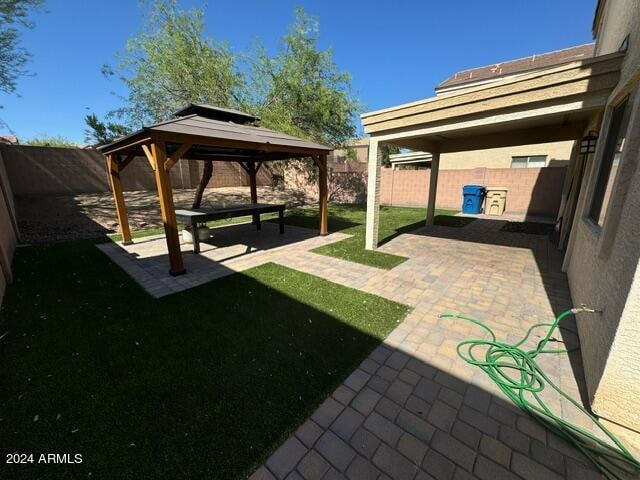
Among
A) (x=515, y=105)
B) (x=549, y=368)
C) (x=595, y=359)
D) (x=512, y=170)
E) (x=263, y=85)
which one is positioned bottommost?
(x=549, y=368)

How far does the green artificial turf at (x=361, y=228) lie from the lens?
5684 millimetres

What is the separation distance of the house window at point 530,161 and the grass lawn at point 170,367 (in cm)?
1526

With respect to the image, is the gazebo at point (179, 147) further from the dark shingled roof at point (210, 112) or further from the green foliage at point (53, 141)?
the green foliage at point (53, 141)

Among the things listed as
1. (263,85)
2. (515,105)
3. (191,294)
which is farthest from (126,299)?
(263,85)

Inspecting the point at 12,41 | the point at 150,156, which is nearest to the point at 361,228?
the point at 150,156

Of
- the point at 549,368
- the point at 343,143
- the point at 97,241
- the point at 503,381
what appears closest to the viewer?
the point at 503,381

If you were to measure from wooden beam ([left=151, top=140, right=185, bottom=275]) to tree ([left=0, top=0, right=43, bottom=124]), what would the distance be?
41.3ft

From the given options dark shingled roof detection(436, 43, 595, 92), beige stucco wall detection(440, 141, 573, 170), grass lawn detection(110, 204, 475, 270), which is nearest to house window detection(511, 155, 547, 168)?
beige stucco wall detection(440, 141, 573, 170)

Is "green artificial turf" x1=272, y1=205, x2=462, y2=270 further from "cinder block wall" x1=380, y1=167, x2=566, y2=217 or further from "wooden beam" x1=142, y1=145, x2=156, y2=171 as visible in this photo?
"wooden beam" x1=142, y1=145, x2=156, y2=171

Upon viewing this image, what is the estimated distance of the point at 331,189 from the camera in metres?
16.4

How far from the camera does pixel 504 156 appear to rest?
1434cm

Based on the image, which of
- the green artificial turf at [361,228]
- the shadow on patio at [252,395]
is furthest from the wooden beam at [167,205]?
the green artificial turf at [361,228]

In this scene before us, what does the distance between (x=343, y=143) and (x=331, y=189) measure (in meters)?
3.97

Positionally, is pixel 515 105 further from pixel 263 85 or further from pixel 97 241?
pixel 263 85
